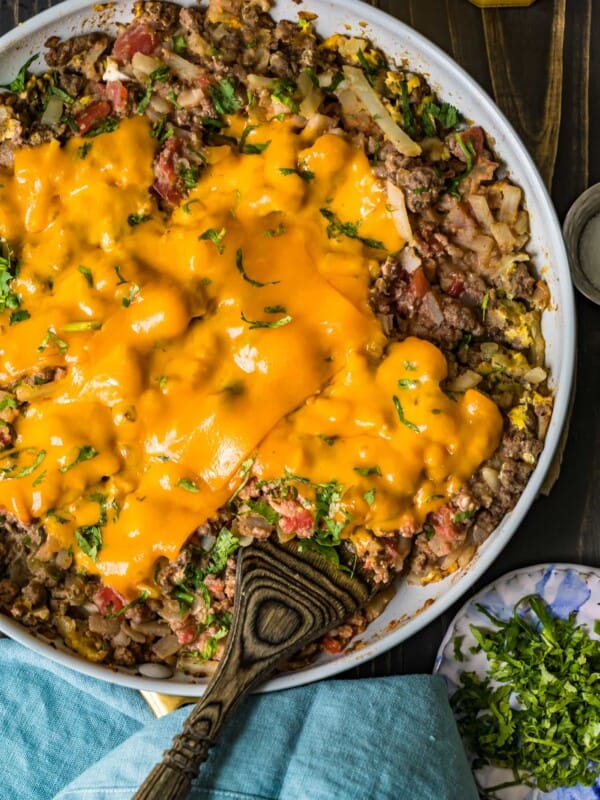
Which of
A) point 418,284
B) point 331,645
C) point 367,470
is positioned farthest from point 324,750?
point 418,284

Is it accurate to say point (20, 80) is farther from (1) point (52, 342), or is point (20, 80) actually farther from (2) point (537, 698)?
(2) point (537, 698)

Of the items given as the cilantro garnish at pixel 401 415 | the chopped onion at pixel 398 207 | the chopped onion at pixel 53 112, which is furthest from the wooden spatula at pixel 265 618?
the chopped onion at pixel 53 112

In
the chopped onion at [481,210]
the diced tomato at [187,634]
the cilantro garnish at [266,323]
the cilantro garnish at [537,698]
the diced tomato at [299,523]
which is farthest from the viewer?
the cilantro garnish at [537,698]

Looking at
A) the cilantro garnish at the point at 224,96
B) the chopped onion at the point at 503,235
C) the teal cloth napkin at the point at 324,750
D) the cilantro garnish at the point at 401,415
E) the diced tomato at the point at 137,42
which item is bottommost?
the teal cloth napkin at the point at 324,750

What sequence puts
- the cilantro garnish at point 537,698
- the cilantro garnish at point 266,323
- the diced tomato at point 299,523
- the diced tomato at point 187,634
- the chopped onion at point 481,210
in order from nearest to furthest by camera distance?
the cilantro garnish at point 266,323 → the diced tomato at point 299,523 → the chopped onion at point 481,210 → the diced tomato at point 187,634 → the cilantro garnish at point 537,698

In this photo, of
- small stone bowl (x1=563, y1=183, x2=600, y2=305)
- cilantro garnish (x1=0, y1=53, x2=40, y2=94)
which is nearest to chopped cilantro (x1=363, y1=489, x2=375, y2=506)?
small stone bowl (x1=563, y1=183, x2=600, y2=305)

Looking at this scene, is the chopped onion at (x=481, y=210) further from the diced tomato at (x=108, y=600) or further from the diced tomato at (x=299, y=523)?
the diced tomato at (x=108, y=600)

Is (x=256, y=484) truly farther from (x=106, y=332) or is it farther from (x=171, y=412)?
(x=106, y=332)

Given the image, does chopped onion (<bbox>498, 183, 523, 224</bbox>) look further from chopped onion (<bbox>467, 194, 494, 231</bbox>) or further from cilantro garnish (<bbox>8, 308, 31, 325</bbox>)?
cilantro garnish (<bbox>8, 308, 31, 325</bbox>)
